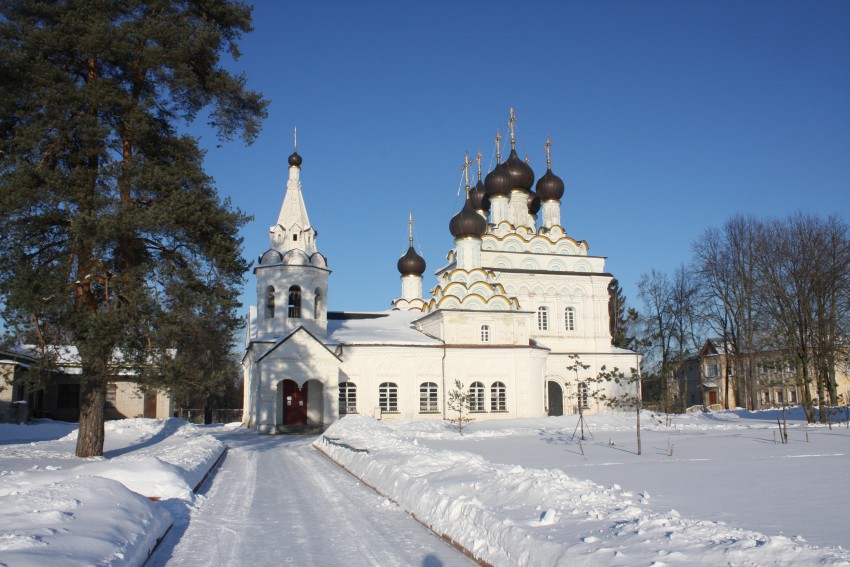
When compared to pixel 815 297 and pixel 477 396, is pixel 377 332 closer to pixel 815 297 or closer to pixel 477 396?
pixel 477 396

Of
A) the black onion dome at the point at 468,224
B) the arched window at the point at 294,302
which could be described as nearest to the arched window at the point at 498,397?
the black onion dome at the point at 468,224

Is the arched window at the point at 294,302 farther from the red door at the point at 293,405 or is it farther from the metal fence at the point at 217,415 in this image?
the metal fence at the point at 217,415

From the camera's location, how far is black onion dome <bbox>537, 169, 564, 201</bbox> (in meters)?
41.5

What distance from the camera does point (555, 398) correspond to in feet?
126

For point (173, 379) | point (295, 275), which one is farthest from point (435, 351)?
point (173, 379)

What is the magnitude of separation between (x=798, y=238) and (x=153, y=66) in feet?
86.6

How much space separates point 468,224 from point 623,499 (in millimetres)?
28621

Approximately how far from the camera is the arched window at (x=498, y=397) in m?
33.3

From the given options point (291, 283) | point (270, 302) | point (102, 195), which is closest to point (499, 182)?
point (291, 283)

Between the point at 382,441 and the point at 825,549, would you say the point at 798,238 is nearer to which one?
the point at 382,441

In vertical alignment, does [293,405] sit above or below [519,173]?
below

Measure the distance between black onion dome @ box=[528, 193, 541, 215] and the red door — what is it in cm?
1942

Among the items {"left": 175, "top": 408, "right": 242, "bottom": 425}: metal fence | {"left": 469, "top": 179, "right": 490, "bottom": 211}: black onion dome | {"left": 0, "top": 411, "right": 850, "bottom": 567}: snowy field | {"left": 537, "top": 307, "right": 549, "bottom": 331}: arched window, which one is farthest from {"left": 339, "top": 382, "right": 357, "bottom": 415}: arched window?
{"left": 469, "top": 179, "right": 490, "bottom": 211}: black onion dome

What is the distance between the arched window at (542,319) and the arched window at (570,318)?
1128mm
